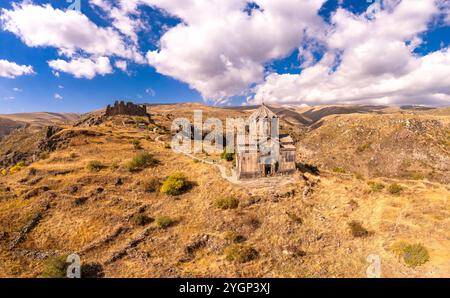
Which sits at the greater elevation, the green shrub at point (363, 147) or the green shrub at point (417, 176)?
the green shrub at point (363, 147)

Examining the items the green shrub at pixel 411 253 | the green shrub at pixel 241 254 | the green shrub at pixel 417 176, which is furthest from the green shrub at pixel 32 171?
the green shrub at pixel 417 176

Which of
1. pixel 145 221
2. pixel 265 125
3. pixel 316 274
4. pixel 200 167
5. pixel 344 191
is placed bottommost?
pixel 316 274

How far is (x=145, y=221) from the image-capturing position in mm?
25391

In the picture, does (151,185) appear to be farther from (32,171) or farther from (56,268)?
(32,171)

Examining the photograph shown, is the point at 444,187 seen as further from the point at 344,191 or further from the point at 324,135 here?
the point at 324,135

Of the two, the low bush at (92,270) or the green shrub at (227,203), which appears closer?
the low bush at (92,270)

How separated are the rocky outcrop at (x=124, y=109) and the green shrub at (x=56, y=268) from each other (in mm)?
59329

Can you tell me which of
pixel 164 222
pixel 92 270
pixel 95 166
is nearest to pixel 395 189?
pixel 164 222

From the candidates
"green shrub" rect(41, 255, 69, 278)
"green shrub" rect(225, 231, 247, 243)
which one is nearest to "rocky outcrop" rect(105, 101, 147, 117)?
"green shrub" rect(41, 255, 69, 278)

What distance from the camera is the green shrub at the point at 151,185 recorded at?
101 feet

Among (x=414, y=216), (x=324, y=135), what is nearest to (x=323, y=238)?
(x=414, y=216)

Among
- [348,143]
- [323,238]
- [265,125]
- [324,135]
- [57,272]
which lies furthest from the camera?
[324,135]

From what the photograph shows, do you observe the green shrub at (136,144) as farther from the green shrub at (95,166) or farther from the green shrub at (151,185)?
the green shrub at (151,185)
